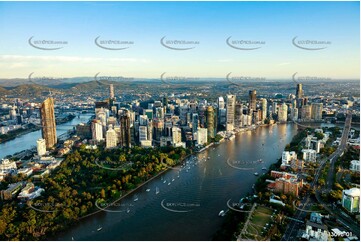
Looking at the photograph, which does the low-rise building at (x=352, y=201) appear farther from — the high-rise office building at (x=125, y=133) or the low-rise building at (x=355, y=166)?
the high-rise office building at (x=125, y=133)

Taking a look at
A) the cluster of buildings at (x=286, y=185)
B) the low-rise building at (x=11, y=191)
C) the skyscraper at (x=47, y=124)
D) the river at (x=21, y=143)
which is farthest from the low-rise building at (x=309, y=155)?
the river at (x=21, y=143)

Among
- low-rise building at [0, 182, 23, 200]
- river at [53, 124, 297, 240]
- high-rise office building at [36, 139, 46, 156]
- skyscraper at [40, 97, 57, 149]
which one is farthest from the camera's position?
skyscraper at [40, 97, 57, 149]

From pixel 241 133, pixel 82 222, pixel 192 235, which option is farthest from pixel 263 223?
pixel 241 133

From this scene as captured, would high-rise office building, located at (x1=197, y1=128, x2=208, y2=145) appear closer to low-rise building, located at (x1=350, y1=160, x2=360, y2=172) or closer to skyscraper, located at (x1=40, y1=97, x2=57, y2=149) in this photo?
low-rise building, located at (x1=350, y1=160, x2=360, y2=172)

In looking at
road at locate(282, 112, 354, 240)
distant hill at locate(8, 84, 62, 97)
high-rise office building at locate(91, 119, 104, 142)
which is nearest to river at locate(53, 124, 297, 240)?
road at locate(282, 112, 354, 240)

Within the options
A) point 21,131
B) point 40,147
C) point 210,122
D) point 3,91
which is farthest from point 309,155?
point 3,91

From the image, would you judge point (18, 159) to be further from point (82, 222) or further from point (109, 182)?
point (82, 222)
